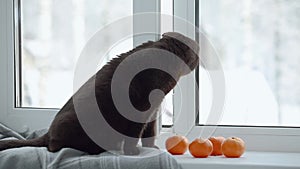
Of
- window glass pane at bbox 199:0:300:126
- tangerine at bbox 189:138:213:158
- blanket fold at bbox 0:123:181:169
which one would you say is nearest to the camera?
blanket fold at bbox 0:123:181:169

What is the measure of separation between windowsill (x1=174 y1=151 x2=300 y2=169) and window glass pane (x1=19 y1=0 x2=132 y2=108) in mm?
519

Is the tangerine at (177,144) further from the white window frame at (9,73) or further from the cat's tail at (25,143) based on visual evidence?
the white window frame at (9,73)

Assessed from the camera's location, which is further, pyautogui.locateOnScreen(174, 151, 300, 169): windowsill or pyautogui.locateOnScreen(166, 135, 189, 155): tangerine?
pyautogui.locateOnScreen(166, 135, 189, 155): tangerine

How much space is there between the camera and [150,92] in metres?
1.31

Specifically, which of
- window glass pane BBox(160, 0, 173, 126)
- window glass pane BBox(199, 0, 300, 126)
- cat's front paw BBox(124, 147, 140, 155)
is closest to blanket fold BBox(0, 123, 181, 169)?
cat's front paw BBox(124, 147, 140, 155)

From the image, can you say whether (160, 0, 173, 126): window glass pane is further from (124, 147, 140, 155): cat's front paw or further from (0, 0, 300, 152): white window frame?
(124, 147, 140, 155): cat's front paw

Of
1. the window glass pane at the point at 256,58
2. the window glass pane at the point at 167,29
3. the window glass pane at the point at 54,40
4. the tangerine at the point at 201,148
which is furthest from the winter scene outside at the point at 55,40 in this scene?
the tangerine at the point at 201,148

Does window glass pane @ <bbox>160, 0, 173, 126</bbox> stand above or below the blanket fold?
above

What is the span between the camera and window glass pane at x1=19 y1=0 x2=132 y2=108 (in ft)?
5.61

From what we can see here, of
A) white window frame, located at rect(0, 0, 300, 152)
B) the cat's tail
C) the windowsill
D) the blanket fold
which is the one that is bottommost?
the windowsill

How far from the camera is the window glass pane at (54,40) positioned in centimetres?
171

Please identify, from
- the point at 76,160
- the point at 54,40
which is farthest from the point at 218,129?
the point at 54,40

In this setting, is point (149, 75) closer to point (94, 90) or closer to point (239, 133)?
point (94, 90)

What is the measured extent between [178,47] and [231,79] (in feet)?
1.09
